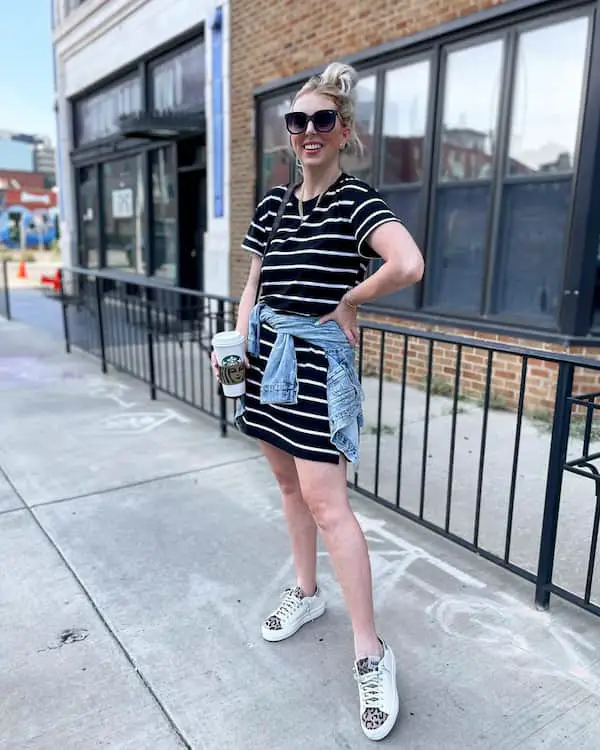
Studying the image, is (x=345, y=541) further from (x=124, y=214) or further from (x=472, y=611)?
(x=124, y=214)

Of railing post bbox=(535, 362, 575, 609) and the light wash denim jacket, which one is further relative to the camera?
railing post bbox=(535, 362, 575, 609)

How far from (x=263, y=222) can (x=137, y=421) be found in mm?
3499

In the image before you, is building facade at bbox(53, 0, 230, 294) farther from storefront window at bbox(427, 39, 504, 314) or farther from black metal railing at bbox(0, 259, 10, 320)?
storefront window at bbox(427, 39, 504, 314)

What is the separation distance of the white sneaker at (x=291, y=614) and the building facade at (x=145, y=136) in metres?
7.01

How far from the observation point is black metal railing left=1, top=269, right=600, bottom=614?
275 centimetres

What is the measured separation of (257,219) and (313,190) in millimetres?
294

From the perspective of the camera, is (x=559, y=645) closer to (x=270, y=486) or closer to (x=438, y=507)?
(x=438, y=507)

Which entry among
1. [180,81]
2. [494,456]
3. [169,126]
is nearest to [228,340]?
[494,456]

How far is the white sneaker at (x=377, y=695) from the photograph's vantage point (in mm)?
2066

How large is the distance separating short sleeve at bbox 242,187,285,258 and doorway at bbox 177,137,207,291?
837 centimetres

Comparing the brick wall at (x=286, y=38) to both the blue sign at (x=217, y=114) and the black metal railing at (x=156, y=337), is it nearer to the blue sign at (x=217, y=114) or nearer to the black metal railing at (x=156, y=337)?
the blue sign at (x=217, y=114)

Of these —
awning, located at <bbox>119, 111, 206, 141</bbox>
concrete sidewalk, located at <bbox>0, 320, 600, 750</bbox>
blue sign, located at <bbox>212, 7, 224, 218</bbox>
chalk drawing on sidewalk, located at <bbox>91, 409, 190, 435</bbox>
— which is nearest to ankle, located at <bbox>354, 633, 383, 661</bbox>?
concrete sidewalk, located at <bbox>0, 320, 600, 750</bbox>

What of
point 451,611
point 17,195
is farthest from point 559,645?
point 17,195

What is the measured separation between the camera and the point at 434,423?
17.7 feet
